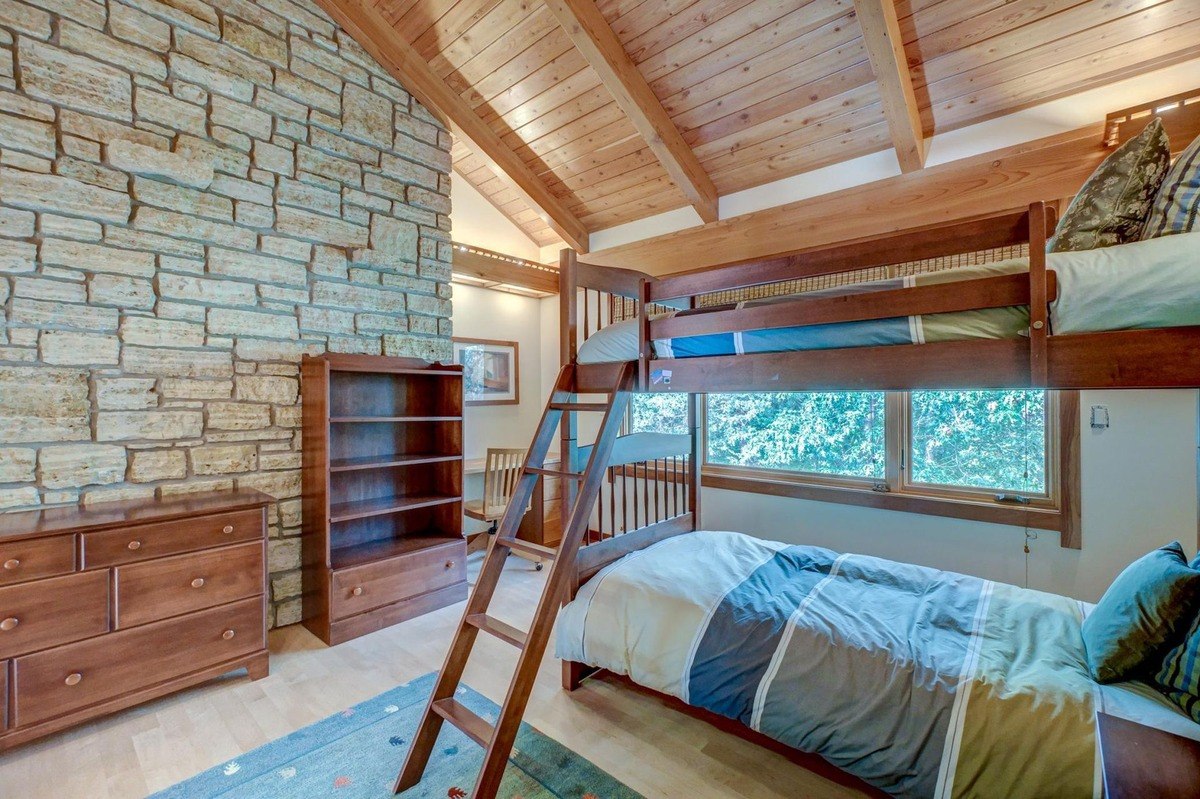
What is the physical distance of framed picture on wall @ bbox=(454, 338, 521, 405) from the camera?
14.6ft

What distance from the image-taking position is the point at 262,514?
2520 millimetres

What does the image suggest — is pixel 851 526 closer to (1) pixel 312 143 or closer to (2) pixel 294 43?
(1) pixel 312 143

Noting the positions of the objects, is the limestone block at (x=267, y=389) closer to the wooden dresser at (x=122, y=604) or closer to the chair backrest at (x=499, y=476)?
the wooden dresser at (x=122, y=604)

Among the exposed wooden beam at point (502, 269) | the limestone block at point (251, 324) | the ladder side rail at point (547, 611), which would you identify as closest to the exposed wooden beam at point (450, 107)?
the exposed wooden beam at point (502, 269)

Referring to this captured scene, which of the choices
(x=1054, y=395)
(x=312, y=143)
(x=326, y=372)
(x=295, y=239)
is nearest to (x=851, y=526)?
(x=1054, y=395)

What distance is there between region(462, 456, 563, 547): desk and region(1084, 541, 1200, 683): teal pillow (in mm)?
3325

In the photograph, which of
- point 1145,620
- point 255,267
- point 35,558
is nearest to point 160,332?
point 255,267

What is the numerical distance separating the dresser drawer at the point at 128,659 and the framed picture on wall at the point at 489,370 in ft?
7.57

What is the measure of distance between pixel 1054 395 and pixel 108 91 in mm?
4921

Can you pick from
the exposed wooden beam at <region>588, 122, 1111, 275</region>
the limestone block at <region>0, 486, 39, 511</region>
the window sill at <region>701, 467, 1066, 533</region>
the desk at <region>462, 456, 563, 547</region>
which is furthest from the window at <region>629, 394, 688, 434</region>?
the limestone block at <region>0, 486, 39, 511</region>

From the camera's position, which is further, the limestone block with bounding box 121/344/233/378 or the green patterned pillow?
the limestone block with bounding box 121/344/233/378

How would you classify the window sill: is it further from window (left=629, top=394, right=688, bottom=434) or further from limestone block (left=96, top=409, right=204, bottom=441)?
limestone block (left=96, top=409, right=204, bottom=441)

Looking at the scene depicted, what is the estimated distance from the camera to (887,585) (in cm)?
227

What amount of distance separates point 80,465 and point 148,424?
299 mm
